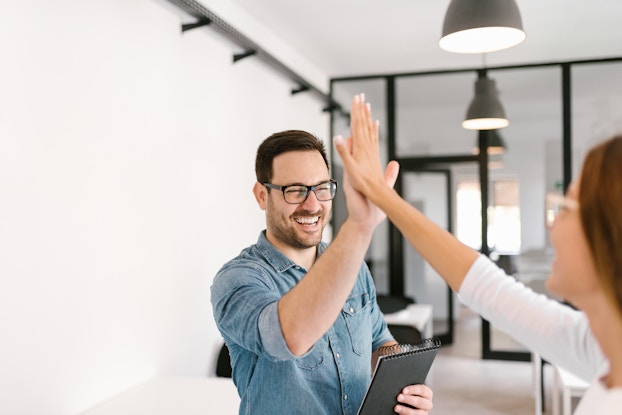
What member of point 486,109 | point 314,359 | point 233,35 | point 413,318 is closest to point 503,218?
point 486,109

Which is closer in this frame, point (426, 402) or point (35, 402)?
point (426, 402)

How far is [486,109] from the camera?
18.4ft

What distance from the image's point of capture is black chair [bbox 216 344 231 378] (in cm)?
394

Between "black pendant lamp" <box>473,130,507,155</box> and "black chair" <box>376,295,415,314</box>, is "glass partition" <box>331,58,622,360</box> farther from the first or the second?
"black chair" <box>376,295,415,314</box>

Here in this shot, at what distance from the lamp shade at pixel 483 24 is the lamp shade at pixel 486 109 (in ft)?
8.00

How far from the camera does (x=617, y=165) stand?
2.96 feet

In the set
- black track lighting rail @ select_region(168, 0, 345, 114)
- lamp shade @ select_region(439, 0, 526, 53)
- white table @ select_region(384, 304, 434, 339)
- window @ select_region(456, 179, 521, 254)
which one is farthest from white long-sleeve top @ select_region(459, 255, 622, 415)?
window @ select_region(456, 179, 521, 254)

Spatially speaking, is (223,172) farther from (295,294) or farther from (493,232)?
(493,232)

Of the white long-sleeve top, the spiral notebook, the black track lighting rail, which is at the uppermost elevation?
the black track lighting rail

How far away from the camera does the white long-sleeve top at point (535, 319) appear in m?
1.11

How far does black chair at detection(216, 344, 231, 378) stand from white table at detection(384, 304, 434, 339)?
58.1 inches

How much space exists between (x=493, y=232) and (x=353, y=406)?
5.56 m

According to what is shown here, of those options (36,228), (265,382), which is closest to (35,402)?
(36,228)

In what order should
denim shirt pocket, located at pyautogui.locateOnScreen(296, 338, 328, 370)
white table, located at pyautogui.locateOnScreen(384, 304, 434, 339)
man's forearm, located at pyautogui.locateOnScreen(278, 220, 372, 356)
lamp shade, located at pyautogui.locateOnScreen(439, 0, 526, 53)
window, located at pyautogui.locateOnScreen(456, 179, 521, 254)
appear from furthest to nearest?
window, located at pyautogui.locateOnScreen(456, 179, 521, 254), white table, located at pyautogui.locateOnScreen(384, 304, 434, 339), lamp shade, located at pyautogui.locateOnScreen(439, 0, 526, 53), denim shirt pocket, located at pyautogui.locateOnScreen(296, 338, 328, 370), man's forearm, located at pyautogui.locateOnScreen(278, 220, 372, 356)
